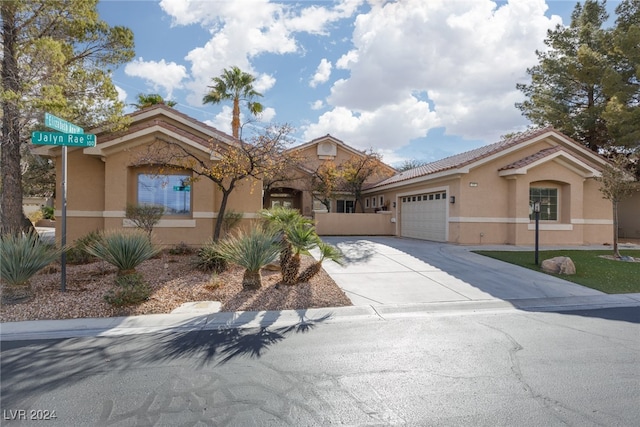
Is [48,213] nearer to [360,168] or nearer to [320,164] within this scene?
[320,164]

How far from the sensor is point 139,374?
397 cm

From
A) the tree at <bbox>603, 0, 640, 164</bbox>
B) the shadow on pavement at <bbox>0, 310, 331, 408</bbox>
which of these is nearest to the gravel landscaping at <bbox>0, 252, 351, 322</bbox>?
the shadow on pavement at <bbox>0, 310, 331, 408</bbox>

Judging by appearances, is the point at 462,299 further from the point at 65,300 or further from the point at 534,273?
the point at 65,300

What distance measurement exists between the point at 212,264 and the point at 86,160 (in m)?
7.71

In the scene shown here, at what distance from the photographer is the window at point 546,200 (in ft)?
53.0

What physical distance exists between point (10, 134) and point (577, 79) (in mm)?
28788

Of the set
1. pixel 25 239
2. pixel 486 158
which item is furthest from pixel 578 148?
A: pixel 25 239

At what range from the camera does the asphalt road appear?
10.6 ft

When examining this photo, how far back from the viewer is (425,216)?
18062 millimetres

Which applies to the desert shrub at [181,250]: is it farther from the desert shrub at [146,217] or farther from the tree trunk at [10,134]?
the tree trunk at [10,134]

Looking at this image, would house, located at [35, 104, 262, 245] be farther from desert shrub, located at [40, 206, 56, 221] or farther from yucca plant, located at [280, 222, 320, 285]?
desert shrub, located at [40, 206, 56, 221]

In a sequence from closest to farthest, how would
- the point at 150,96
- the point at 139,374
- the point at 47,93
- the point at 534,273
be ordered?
the point at 139,374
the point at 47,93
the point at 534,273
the point at 150,96

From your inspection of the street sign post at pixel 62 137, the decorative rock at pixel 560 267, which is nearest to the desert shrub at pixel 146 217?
the street sign post at pixel 62 137

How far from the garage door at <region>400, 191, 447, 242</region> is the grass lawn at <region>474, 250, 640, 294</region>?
12.2ft
